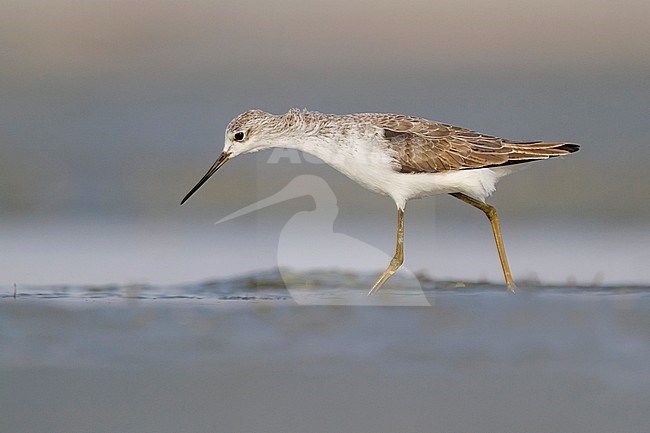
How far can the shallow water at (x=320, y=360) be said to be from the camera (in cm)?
720

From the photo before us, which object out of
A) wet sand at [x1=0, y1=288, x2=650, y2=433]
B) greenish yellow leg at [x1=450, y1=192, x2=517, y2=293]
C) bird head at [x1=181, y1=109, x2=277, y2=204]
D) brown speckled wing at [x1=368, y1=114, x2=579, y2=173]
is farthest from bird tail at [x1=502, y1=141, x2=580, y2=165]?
bird head at [x1=181, y1=109, x2=277, y2=204]

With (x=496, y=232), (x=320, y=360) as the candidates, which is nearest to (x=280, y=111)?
(x=496, y=232)

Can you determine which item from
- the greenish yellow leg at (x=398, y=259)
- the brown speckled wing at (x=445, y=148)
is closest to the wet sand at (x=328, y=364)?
the greenish yellow leg at (x=398, y=259)

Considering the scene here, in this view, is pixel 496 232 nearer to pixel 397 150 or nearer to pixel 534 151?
pixel 534 151

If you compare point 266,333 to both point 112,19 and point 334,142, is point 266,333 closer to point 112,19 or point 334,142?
point 334,142

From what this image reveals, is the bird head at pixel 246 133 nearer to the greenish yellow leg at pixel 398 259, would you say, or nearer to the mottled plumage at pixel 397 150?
the mottled plumage at pixel 397 150

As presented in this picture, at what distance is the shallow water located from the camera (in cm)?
720

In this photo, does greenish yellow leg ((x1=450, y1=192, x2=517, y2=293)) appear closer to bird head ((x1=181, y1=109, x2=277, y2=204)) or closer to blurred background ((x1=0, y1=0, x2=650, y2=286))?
blurred background ((x1=0, y1=0, x2=650, y2=286))

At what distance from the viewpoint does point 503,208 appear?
47.7 feet

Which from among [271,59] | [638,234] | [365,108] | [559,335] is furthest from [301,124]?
[271,59]

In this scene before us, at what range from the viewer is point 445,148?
414 inches

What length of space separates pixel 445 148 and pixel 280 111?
728cm

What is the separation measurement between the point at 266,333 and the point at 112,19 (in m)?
14.4

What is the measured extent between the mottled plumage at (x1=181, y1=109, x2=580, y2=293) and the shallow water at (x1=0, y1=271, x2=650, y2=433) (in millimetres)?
841
